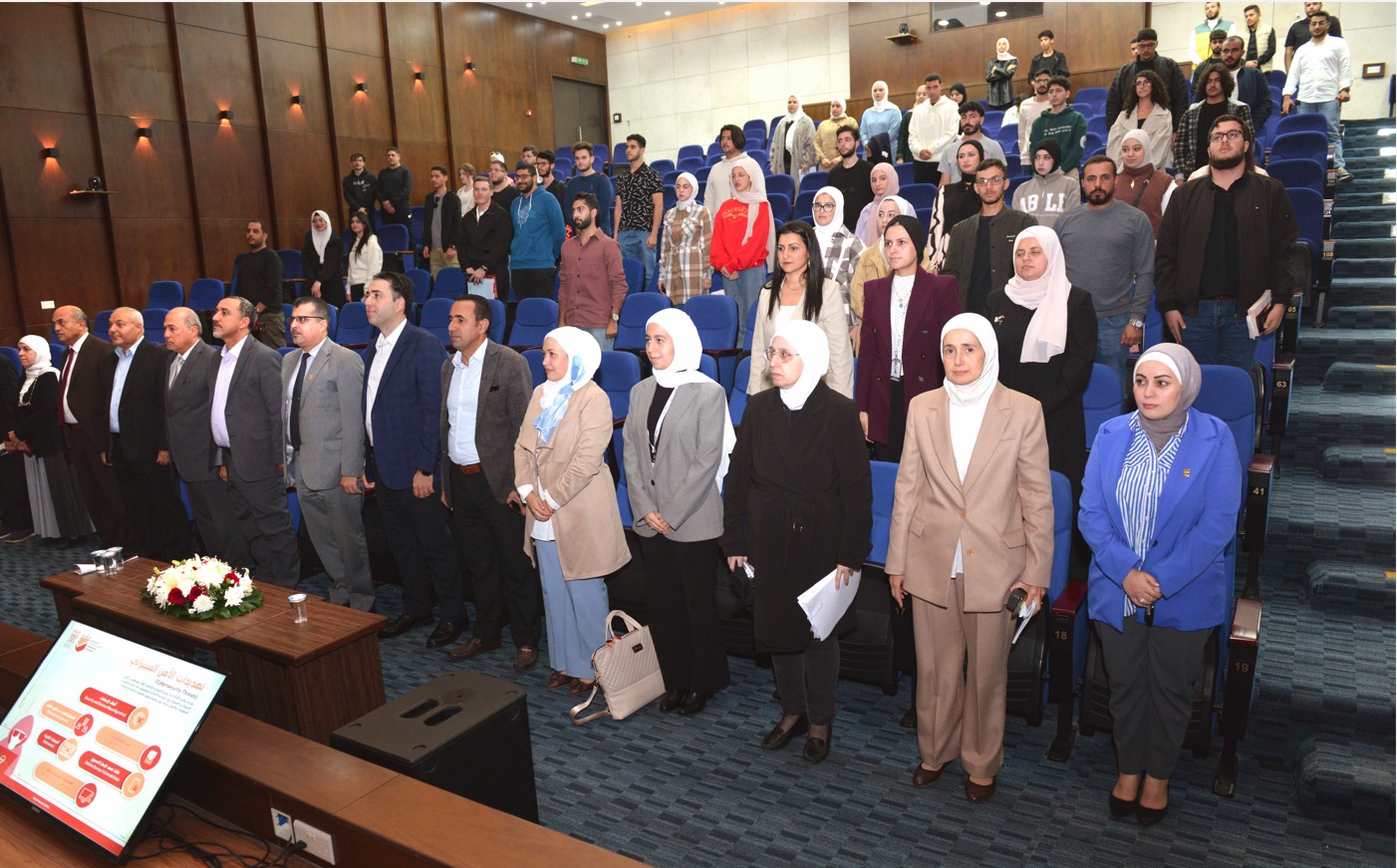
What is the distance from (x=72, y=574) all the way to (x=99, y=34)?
8430mm

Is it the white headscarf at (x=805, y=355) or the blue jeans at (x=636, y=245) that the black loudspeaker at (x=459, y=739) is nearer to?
the white headscarf at (x=805, y=355)

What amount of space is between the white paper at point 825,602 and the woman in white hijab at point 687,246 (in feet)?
11.2

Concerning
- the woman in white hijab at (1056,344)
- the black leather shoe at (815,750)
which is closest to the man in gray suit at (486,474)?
the black leather shoe at (815,750)

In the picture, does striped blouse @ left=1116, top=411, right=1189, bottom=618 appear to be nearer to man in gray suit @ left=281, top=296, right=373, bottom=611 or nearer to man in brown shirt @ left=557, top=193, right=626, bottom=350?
man in gray suit @ left=281, top=296, right=373, bottom=611

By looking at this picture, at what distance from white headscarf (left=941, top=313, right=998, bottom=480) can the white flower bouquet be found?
237 centimetres

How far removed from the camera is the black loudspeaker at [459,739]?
204 centimetres

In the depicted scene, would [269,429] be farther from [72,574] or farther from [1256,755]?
[1256,755]

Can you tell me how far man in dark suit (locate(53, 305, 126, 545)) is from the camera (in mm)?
5117

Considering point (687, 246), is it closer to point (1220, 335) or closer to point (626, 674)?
point (1220, 335)

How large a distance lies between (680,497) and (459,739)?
121 cm

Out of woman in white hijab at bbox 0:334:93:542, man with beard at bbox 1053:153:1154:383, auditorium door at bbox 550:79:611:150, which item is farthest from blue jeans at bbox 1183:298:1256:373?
auditorium door at bbox 550:79:611:150

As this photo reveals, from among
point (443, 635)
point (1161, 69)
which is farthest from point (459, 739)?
point (1161, 69)

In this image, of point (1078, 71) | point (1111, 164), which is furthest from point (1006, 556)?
point (1078, 71)

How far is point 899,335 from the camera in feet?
11.7
